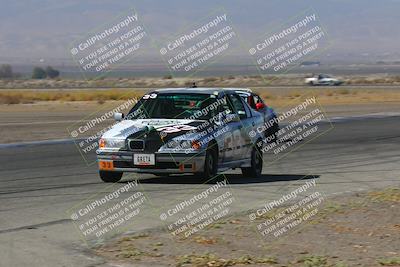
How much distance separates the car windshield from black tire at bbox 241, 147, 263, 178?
1.39m

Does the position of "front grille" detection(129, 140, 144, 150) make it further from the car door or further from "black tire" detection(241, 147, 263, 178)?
"black tire" detection(241, 147, 263, 178)

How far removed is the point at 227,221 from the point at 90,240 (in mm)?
1827

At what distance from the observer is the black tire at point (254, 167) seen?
1614 centimetres

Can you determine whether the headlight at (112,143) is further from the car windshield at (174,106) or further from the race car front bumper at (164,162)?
the car windshield at (174,106)

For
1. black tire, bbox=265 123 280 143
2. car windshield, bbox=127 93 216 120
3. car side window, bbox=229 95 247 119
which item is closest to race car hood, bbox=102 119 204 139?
car windshield, bbox=127 93 216 120

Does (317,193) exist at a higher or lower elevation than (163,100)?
lower

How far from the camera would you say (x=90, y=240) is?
9742mm

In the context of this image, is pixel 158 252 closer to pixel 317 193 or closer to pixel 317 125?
pixel 317 193

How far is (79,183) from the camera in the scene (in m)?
15.1

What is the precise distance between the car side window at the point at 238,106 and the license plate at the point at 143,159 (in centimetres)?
209

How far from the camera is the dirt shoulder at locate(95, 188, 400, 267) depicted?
854 centimetres

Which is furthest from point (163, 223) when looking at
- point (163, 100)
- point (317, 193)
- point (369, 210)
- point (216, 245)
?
point (163, 100)

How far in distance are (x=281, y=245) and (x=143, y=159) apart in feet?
17.6

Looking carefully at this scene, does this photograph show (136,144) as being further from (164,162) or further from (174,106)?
(174,106)
